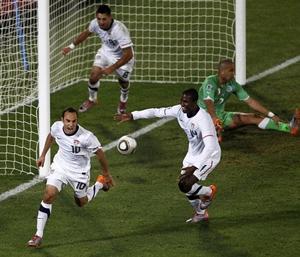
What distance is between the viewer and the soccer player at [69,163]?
13734mm

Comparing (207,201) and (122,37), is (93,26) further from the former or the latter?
(207,201)

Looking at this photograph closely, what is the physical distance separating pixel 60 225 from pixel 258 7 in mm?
13335

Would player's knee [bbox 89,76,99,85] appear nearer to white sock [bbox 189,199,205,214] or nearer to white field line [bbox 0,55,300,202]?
white field line [bbox 0,55,300,202]

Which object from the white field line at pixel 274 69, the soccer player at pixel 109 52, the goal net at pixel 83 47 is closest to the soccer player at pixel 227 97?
the soccer player at pixel 109 52

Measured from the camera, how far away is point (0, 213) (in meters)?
15.0

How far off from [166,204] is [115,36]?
431 centimetres

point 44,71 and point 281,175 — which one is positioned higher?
point 44,71

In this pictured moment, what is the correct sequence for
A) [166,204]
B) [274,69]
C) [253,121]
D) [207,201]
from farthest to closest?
[274,69] < [253,121] < [166,204] < [207,201]

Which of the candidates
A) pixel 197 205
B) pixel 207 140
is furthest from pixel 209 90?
pixel 207 140

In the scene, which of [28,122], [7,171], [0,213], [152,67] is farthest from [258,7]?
[0,213]

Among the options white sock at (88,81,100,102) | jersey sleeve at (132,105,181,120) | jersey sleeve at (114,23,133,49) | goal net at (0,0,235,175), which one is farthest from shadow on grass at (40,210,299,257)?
white sock at (88,81,100,102)

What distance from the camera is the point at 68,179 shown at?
553 inches

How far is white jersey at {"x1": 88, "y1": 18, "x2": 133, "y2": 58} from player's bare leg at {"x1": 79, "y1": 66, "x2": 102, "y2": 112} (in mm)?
395

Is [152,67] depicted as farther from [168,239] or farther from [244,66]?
[168,239]
